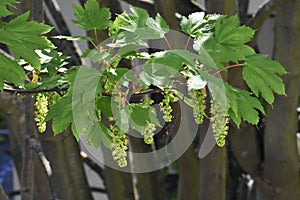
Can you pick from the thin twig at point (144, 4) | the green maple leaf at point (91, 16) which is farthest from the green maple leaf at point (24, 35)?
the thin twig at point (144, 4)

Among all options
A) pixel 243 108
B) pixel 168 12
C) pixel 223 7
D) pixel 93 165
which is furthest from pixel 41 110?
pixel 93 165

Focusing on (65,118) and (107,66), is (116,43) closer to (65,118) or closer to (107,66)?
(107,66)

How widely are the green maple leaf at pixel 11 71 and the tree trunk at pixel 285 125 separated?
154cm

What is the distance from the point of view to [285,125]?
2.73m

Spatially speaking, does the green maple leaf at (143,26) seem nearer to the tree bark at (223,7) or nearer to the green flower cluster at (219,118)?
the green flower cluster at (219,118)

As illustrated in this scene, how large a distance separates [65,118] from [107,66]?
155 millimetres

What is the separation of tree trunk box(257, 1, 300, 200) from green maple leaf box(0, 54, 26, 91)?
1.54 metres

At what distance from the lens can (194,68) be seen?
136 cm

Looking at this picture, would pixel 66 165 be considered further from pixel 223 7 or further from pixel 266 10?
pixel 266 10

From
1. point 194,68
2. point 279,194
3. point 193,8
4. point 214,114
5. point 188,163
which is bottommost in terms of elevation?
point 279,194

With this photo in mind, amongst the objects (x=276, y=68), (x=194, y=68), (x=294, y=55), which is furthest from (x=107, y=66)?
(x=294, y=55)

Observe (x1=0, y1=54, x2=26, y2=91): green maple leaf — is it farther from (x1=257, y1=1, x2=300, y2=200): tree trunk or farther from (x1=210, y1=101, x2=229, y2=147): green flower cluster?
(x1=257, y1=1, x2=300, y2=200): tree trunk

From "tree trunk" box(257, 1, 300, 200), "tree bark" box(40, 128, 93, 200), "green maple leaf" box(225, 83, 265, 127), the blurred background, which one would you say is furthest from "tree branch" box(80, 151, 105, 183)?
"green maple leaf" box(225, 83, 265, 127)

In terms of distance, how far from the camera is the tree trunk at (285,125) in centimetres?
268
